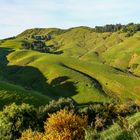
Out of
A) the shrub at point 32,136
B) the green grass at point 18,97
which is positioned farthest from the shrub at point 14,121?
the green grass at point 18,97

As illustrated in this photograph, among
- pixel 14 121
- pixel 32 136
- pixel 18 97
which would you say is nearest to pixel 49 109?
pixel 14 121

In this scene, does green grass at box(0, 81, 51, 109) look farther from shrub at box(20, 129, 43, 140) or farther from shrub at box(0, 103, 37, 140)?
shrub at box(20, 129, 43, 140)

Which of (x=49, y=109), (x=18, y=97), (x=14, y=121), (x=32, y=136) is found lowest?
(x=18, y=97)

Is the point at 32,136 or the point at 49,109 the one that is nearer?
the point at 32,136

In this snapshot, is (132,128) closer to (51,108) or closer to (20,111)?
(20,111)

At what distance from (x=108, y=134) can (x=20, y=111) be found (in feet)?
208

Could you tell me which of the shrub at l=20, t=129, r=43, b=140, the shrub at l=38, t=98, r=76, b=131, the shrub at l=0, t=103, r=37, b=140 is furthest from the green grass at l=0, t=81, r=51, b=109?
the shrub at l=20, t=129, r=43, b=140

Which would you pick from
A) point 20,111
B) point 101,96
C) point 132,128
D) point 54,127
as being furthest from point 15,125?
point 101,96

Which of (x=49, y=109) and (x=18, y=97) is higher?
(x=49, y=109)

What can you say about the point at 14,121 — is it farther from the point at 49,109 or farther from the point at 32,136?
the point at 49,109

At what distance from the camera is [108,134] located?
21672 mm

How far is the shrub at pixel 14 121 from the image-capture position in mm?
79750

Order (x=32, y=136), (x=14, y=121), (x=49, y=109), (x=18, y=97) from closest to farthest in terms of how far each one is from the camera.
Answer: (x=32, y=136) → (x=14, y=121) → (x=49, y=109) → (x=18, y=97)

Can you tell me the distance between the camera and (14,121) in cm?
8206
